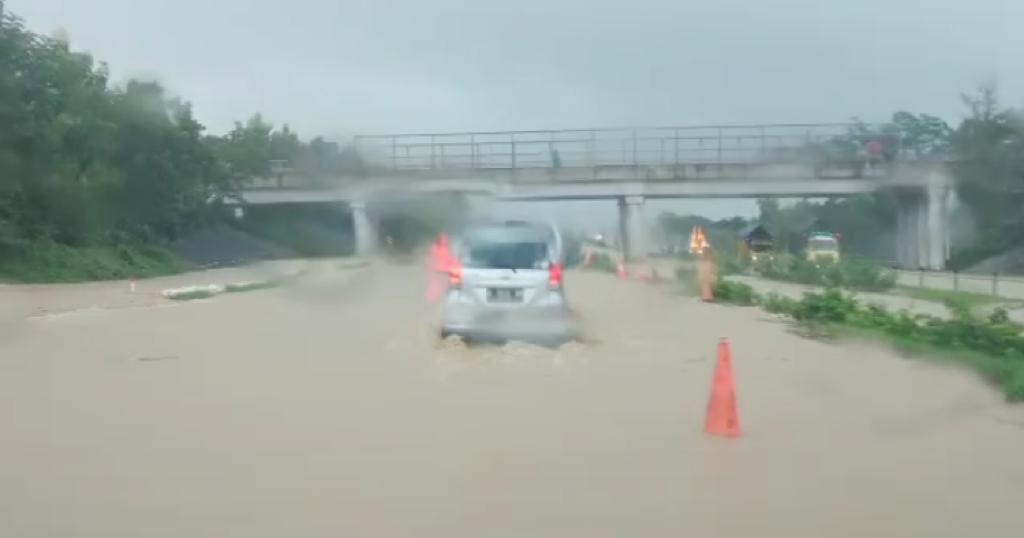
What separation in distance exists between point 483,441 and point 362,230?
335 inches

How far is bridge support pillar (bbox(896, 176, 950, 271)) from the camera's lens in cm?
1491

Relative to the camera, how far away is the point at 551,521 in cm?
700

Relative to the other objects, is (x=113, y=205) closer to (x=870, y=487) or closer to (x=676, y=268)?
(x=676, y=268)

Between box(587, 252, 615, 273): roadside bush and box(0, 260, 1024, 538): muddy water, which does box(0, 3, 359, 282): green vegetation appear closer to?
box(0, 260, 1024, 538): muddy water

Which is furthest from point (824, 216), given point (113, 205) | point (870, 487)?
point (113, 205)

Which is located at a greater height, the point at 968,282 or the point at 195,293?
the point at 968,282

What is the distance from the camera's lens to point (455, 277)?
15758 millimetres

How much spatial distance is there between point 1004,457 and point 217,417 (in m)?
6.34

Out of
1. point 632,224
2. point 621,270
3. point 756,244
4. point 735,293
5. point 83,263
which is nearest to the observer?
point 632,224

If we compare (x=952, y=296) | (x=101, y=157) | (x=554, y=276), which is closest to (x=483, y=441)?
(x=554, y=276)

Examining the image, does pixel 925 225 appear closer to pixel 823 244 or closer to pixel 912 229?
pixel 912 229

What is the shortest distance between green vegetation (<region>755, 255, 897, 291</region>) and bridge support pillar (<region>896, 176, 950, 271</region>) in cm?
396

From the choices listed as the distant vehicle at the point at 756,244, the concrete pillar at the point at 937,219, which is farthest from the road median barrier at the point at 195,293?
the concrete pillar at the point at 937,219

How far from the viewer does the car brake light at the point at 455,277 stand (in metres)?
15.7
